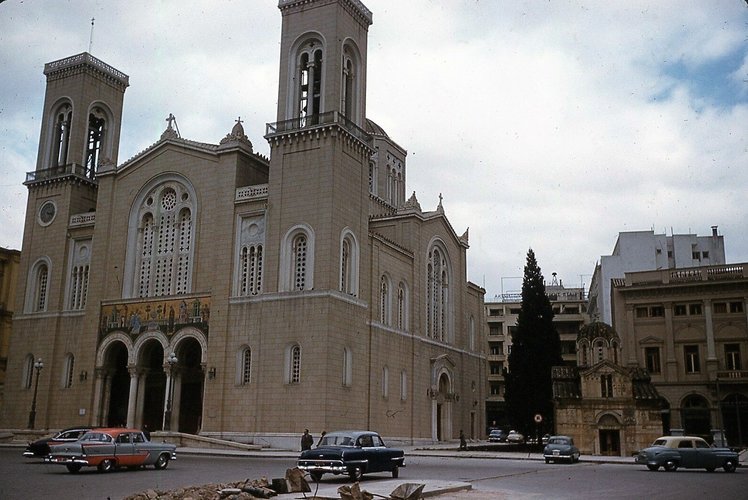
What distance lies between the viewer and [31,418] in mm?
44469

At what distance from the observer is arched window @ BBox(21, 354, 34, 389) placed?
47969 millimetres

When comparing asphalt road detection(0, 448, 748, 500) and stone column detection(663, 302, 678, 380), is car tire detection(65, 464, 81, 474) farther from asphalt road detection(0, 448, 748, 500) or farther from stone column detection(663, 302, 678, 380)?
stone column detection(663, 302, 678, 380)

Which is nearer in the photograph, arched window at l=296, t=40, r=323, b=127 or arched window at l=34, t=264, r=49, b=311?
arched window at l=296, t=40, r=323, b=127

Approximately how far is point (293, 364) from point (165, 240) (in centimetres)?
1247

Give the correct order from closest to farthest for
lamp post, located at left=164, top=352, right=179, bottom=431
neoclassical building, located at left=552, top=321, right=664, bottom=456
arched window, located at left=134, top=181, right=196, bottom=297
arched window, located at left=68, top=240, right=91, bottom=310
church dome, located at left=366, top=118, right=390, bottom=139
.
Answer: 1. neoclassical building, located at left=552, top=321, right=664, bottom=456
2. lamp post, located at left=164, top=352, right=179, bottom=431
3. arched window, located at left=134, top=181, right=196, bottom=297
4. arched window, located at left=68, top=240, right=91, bottom=310
5. church dome, located at left=366, top=118, right=390, bottom=139

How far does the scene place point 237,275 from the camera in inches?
1688

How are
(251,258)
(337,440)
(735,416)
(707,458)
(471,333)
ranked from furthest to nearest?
(471,333), (735,416), (251,258), (707,458), (337,440)

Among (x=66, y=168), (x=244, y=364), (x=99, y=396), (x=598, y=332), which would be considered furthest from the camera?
(x=66, y=168)

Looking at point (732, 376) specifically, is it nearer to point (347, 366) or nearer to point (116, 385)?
point (347, 366)

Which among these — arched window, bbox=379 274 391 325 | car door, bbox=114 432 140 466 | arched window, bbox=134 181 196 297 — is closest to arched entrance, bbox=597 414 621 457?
arched window, bbox=379 274 391 325

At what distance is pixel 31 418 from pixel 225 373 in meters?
12.7

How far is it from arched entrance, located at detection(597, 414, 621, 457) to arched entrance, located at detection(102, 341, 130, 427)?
27.8 meters

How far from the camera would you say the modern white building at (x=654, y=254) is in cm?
6962

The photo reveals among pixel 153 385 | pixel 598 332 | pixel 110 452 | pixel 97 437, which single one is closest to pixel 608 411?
pixel 598 332
